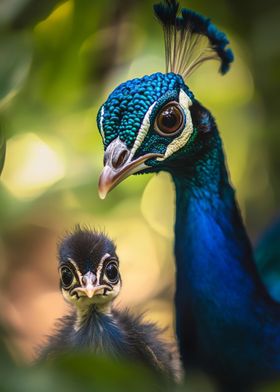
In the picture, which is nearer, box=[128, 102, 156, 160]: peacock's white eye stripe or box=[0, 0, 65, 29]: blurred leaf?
box=[128, 102, 156, 160]: peacock's white eye stripe

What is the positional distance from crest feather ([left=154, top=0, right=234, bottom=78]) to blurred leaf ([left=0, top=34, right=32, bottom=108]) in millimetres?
157

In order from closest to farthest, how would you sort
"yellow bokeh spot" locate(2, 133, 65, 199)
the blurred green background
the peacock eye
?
the peacock eye, the blurred green background, "yellow bokeh spot" locate(2, 133, 65, 199)

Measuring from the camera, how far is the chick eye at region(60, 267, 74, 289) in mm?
877

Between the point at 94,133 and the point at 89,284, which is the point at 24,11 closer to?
the point at 89,284

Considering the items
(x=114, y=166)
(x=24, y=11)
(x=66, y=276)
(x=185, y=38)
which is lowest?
(x=66, y=276)

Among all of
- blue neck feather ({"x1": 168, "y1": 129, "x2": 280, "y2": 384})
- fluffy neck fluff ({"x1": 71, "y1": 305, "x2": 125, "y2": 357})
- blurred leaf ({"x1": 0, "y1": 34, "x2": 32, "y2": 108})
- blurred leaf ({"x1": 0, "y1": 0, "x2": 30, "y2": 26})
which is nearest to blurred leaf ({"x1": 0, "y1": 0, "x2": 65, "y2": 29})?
blurred leaf ({"x1": 0, "y1": 0, "x2": 30, "y2": 26})

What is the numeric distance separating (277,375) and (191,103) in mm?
459

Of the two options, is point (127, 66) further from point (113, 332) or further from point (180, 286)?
point (113, 332)

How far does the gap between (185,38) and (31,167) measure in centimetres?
77

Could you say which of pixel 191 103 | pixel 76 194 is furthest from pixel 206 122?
pixel 76 194

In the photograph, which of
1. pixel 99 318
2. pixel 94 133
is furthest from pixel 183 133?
pixel 94 133

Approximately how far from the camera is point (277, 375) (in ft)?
3.63

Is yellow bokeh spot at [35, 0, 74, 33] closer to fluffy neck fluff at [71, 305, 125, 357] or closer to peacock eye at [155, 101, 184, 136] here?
peacock eye at [155, 101, 184, 136]

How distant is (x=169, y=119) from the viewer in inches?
30.7
